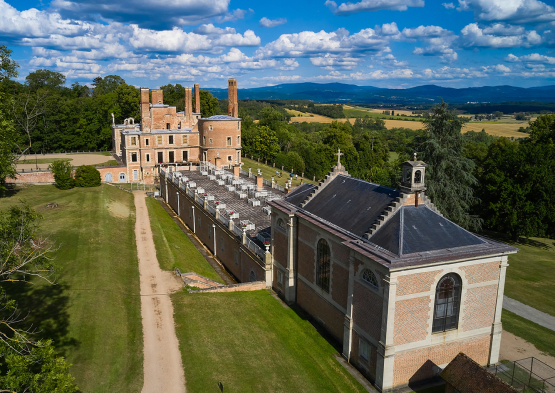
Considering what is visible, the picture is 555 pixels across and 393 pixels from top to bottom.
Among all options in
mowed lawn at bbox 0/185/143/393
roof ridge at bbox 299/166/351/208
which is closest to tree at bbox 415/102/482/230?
roof ridge at bbox 299/166/351/208

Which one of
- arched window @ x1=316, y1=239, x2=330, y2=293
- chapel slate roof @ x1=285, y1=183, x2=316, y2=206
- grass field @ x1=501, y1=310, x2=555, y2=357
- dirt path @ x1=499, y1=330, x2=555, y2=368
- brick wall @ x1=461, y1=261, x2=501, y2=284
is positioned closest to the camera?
brick wall @ x1=461, y1=261, x2=501, y2=284

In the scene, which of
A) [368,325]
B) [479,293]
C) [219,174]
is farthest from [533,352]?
[219,174]

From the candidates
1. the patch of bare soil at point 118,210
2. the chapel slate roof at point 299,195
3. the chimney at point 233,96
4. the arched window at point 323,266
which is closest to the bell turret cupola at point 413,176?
the arched window at point 323,266

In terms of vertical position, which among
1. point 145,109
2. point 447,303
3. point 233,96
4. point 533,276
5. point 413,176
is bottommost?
point 533,276

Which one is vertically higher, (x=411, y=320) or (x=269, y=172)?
(x=411, y=320)

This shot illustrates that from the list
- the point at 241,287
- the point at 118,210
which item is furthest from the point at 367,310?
the point at 118,210

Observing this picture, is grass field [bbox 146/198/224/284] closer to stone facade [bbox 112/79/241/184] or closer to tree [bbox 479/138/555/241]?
stone facade [bbox 112/79/241/184]

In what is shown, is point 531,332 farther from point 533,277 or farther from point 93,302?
point 93,302

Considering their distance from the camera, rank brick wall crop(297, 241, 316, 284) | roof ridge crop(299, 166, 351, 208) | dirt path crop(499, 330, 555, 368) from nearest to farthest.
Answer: dirt path crop(499, 330, 555, 368), brick wall crop(297, 241, 316, 284), roof ridge crop(299, 166, 351, 208)
